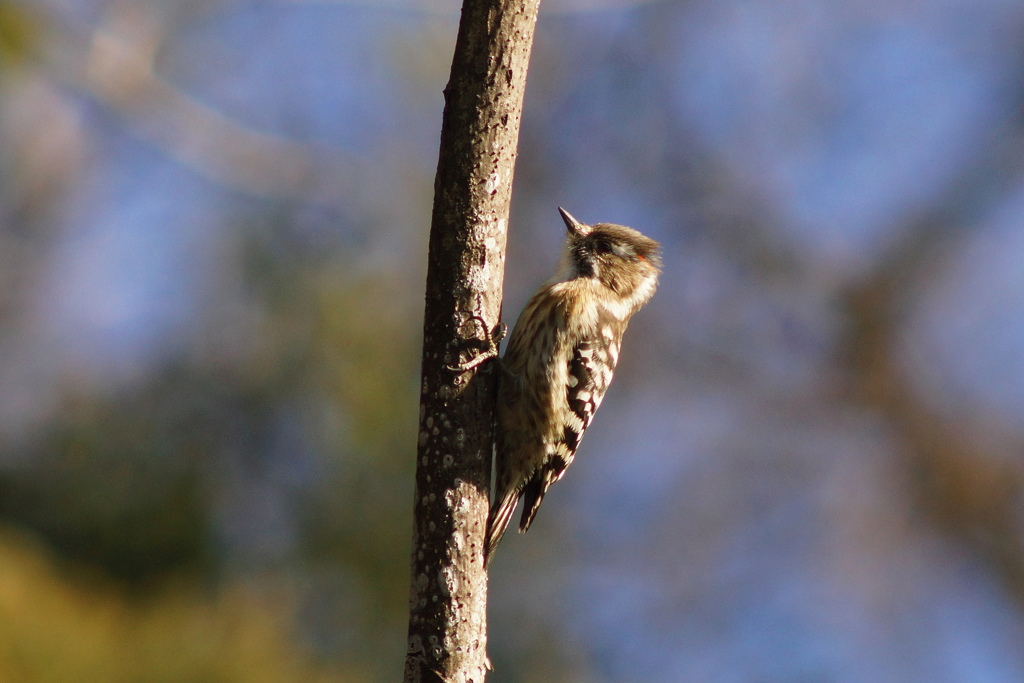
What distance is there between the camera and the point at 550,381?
4.89 m

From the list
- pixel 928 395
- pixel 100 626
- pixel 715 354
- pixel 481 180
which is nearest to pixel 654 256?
pixel 481 180

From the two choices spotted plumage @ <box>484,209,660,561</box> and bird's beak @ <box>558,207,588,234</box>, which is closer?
spotted plumage @ <box>484,209,660,561</box>

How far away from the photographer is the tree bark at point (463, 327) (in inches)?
132

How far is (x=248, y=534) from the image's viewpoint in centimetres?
903

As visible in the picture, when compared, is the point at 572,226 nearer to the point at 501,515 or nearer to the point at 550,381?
the point at 550,381

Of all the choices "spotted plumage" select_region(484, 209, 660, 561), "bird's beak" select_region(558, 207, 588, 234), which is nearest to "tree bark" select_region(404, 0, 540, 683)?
"spotted plumage" select_region(484, 209, 660, 561)

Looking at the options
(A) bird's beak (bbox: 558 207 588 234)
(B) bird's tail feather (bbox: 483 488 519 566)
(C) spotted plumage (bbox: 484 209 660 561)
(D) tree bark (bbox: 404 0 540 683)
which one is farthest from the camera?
(A) bird's beak (bbox: 558 207 588 234)

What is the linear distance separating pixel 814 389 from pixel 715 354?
1.36 meters

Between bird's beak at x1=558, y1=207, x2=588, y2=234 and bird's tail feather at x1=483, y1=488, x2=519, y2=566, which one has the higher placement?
bird's beak at x1=558, y1=207, x2=588, y2=234

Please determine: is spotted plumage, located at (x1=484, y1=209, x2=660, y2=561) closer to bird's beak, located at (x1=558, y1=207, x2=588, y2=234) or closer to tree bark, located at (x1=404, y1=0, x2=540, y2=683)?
bird's beak, located at (x1=558, y1=207, x2=588, y2=234)

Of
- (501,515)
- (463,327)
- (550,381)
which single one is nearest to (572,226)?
(550,381)

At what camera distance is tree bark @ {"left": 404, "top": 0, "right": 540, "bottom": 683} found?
336 centimetres

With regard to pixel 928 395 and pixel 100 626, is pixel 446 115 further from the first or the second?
pixel 928 395

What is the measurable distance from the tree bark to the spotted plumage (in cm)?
95
